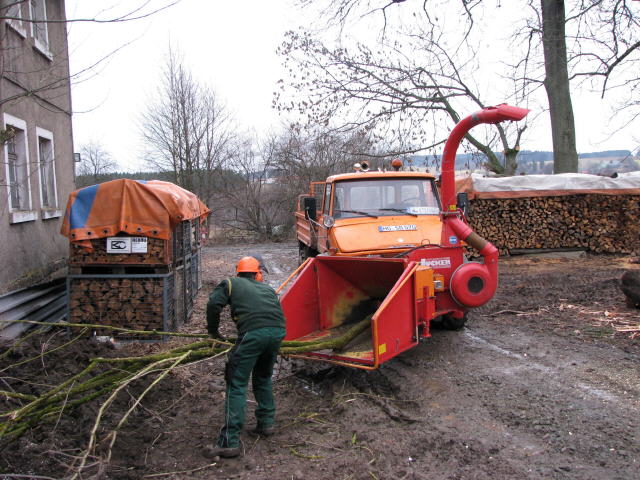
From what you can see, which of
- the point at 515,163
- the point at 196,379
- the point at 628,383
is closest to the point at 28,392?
the point at 196,379

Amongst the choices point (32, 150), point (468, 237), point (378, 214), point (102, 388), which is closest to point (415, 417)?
point (102, 388)

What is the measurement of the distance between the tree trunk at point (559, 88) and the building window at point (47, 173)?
42.8 ft

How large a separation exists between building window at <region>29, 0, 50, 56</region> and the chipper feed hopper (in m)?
6.94

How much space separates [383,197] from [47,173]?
24.9 feet

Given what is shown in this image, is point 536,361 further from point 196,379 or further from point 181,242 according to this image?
point 181,242

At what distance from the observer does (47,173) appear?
452 inches

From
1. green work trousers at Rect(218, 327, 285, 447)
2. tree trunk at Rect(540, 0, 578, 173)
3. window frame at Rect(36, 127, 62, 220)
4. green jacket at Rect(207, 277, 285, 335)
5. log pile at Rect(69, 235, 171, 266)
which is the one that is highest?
tree trunk at Rect(540, 0, 578, 173)

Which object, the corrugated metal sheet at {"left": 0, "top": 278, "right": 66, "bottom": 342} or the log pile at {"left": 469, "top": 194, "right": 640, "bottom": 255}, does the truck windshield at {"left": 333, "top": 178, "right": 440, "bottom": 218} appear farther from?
the log pile at {"left": 469, "top": 194, "right": 640, "bottom": 255}

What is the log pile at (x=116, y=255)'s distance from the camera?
7.05m

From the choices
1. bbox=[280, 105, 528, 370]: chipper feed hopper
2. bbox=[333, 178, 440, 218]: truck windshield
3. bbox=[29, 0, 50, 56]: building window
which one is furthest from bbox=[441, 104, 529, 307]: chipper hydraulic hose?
bbox=[29, 0, 50, 56]: building window

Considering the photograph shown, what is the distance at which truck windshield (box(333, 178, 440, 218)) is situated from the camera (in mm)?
7777

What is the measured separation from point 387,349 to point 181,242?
4.51m

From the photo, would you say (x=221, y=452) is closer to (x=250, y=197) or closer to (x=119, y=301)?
(x=119, y=301)

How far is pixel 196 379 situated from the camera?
6.09 metres
